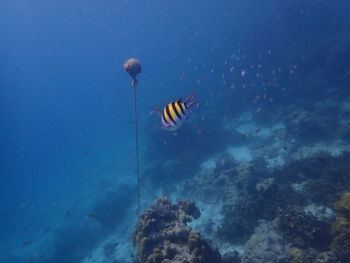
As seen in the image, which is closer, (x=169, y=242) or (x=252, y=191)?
(x=169, y=242)

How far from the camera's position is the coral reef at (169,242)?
4.47 meters

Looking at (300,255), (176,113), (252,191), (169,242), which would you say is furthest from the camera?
(252,191)

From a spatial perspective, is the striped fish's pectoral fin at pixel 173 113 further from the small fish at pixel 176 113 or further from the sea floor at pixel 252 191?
the sea floor at pixel 252 191

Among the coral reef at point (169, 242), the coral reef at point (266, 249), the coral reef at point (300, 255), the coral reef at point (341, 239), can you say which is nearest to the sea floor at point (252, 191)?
the coral reef at point (266, 249)

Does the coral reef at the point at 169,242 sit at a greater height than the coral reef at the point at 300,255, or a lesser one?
greater

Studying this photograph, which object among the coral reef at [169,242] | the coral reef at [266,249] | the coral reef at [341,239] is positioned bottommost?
the coral reef at [341,239]

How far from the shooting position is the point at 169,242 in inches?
196

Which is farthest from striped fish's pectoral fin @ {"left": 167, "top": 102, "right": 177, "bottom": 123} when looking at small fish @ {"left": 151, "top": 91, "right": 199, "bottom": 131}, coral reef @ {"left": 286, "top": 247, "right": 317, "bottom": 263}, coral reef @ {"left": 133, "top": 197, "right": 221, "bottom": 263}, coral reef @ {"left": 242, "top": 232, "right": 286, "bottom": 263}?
coral reef @ {"left": 242, "top": 232, "right": 286, "bottom": 263}

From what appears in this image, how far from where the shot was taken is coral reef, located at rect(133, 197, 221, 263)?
4469 mm

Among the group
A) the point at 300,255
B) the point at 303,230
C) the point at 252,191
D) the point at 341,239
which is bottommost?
the point at 341,239

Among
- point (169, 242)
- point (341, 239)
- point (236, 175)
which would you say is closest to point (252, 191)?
point (236, 175)

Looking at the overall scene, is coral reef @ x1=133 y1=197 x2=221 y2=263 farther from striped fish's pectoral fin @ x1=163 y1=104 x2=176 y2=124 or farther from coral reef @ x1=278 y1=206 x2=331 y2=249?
striped fish's pectoral fin @ x1=163 y1=104 x2=176 y2=124

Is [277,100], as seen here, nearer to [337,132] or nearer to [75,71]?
[337,132]

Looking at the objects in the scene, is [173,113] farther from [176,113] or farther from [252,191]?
[252,191]
